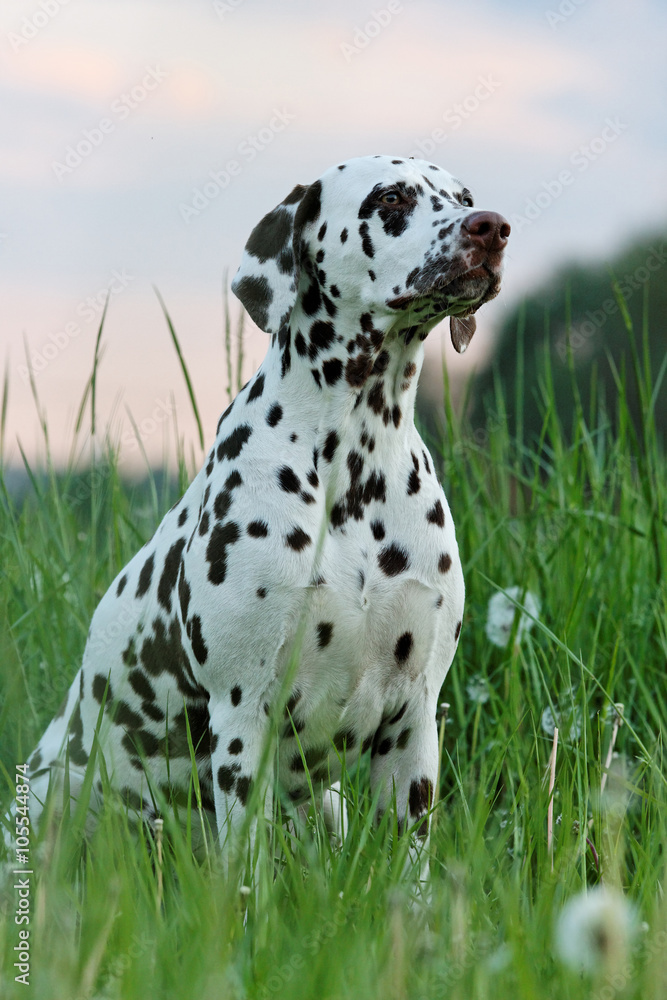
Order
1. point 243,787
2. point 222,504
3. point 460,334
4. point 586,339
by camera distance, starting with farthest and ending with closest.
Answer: point 586,339 → point 460,334 → point 222,504 → point 243,787

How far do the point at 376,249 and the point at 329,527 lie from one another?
84 centimetres

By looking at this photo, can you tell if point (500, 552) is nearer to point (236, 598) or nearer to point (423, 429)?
point (423, 429)

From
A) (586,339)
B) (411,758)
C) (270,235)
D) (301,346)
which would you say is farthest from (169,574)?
(586,339)

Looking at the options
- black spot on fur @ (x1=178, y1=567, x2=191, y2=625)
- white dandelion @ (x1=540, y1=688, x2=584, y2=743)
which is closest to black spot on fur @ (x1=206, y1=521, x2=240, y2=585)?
black spot on fur @ (x1=178, y1=567, x2=191, y2=625)

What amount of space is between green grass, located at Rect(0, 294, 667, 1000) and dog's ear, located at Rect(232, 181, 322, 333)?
1.23 m

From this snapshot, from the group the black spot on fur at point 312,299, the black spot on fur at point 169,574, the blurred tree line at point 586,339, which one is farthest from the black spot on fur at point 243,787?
the blurred tree line at point 586,339

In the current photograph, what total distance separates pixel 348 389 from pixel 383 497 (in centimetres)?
34

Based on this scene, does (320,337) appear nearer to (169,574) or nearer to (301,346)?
(301,346)

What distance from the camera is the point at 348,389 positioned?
9.63 ft

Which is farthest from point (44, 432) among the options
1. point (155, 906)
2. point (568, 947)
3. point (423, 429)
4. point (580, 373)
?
point (580, 373)

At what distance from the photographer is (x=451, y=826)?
3020 millimetres

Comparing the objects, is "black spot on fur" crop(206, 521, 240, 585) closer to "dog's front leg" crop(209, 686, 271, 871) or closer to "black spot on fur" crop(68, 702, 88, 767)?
"dog's front leg" crop(209, 686, 271, 871)

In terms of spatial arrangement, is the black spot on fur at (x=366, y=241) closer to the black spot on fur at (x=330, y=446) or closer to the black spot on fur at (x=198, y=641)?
the black spot on fur at (x=330, y=446)

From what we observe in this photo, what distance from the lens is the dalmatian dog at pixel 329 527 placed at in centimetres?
276
